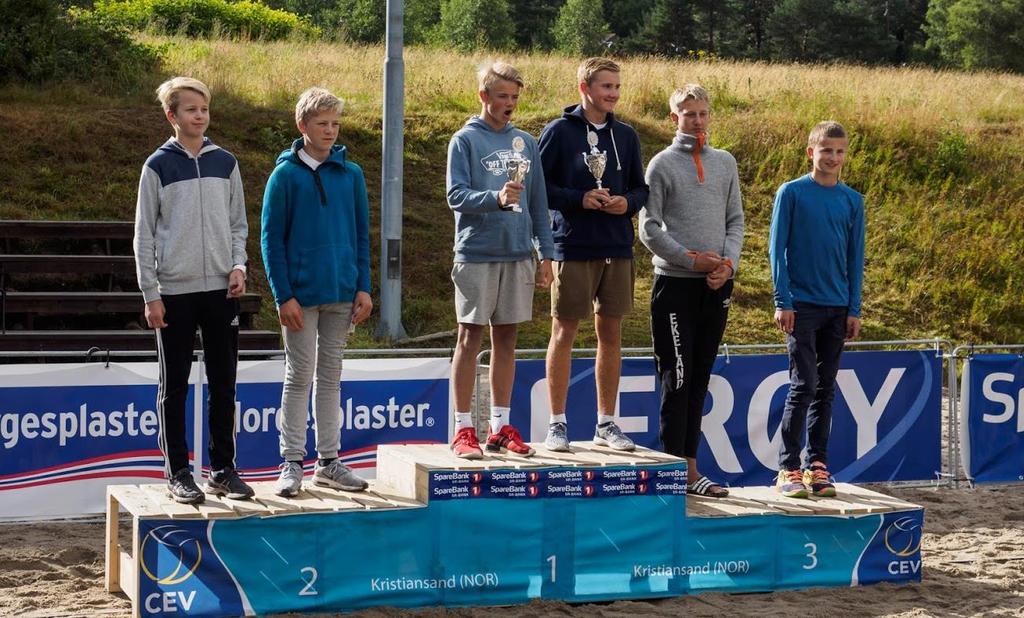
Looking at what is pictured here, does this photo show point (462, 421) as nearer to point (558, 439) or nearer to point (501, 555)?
point (558, 439)

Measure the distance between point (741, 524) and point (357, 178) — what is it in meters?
Result: 2.71

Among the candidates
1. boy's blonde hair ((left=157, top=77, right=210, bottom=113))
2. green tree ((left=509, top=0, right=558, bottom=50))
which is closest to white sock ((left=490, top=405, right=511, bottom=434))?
boy's blonde hair ((left=157, top=77, right=210, bottom=113))

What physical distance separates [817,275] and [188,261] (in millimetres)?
3357

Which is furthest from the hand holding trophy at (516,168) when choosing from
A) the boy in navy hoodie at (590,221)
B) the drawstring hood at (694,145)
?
the drawstring hood at (694,145)

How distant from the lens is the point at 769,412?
8.84 metres

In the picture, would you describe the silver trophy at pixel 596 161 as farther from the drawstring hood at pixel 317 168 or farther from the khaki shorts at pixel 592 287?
the drawstring hood at pixel 317 168

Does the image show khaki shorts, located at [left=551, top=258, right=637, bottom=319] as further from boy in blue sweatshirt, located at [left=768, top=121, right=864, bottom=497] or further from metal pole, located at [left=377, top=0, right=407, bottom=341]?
metal pole, located at [left=377, top=0, right=407, bottom=341]

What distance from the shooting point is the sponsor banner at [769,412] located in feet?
28.0

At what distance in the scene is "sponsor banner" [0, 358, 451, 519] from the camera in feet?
25.3

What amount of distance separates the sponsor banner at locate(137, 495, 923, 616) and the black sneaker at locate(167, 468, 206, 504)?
6.9 inches

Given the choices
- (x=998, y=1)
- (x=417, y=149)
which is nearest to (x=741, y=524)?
(x=417, y=149)

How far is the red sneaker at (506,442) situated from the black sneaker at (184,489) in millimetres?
1517

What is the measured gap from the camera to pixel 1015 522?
8.23 m

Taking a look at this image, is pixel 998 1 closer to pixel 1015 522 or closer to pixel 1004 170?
pixel 1004 170
